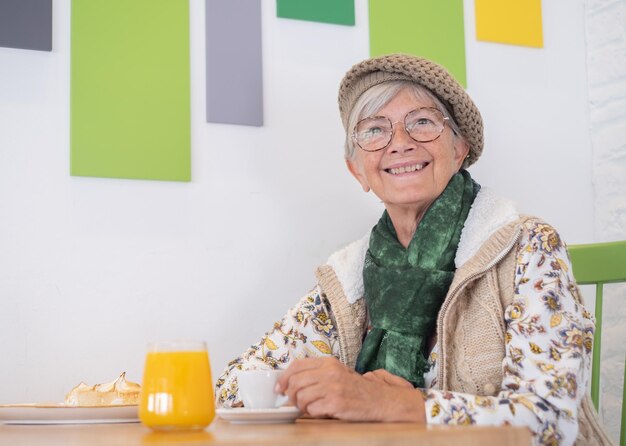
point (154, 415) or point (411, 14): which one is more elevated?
point (411, 14)

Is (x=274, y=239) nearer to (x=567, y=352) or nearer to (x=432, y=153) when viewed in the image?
(x=432, y=153)

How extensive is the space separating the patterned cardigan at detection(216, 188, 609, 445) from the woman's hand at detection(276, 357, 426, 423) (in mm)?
40

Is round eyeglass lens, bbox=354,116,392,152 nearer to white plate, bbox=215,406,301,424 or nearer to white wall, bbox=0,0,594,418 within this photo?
white wall, bbox=0,0,594,418

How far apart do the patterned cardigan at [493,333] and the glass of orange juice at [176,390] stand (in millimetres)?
334

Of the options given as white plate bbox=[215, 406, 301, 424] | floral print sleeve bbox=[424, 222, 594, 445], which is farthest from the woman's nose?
white plate bbox=[215, 406, 301, 424]

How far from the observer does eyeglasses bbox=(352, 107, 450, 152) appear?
1.63 m

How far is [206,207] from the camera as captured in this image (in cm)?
185

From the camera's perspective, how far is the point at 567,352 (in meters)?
1.29

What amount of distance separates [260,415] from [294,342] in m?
0.66

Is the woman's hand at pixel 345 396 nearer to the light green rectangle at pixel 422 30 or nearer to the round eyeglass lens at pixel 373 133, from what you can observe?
the round eyeglass lens at pixel 373 133

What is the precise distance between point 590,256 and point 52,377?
1077 mm

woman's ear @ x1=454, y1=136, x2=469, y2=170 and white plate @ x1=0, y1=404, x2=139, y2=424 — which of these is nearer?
white plate @ x1=0, y1=404, x2=139, y2=424

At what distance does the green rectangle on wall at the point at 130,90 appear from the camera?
1.77 metres

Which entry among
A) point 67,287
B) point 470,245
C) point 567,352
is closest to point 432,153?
point 470,245
